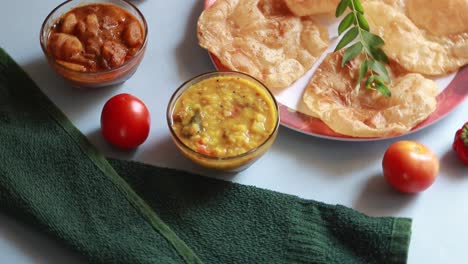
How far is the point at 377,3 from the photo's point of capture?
9.77 feet

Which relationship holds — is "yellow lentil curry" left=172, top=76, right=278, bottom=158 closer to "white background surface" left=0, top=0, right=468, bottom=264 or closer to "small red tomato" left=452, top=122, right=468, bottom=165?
"white background surface" left=0, top=0, right=468, bottom=264

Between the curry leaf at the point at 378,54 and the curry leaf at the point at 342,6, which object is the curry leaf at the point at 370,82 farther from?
the curry leaf at the point at 342,6

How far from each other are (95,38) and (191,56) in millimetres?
Answer: 471

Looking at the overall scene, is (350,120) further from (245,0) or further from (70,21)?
(70,21)

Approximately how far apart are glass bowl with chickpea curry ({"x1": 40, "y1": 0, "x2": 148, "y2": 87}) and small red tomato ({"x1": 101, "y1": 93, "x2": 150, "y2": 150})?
6.5 inches

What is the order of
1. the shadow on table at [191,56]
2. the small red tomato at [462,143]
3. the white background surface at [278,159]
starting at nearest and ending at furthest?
1. the white background surface at [278,159]
2. the small red tomato at [462,143]
3. the shadow on table at [191,56]

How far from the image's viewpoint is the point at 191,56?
2988 mm

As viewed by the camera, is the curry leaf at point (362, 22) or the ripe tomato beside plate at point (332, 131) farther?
the curry leaf at point (362, 22)

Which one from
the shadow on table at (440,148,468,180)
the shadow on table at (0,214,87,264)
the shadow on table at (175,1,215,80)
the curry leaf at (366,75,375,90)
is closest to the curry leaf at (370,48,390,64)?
the curry leaf at (366,75,375,90)

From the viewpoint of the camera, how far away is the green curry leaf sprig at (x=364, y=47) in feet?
8.82

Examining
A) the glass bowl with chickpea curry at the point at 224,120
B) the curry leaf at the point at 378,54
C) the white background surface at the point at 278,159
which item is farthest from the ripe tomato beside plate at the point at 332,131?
the curry leaf at the point at 378,54

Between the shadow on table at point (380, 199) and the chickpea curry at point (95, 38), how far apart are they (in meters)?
1.12

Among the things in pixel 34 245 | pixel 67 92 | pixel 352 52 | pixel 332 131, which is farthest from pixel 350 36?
pixel 34 245

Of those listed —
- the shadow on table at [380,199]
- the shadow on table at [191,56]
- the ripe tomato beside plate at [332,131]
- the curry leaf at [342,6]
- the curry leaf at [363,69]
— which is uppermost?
the curry leaf at [342,6]
